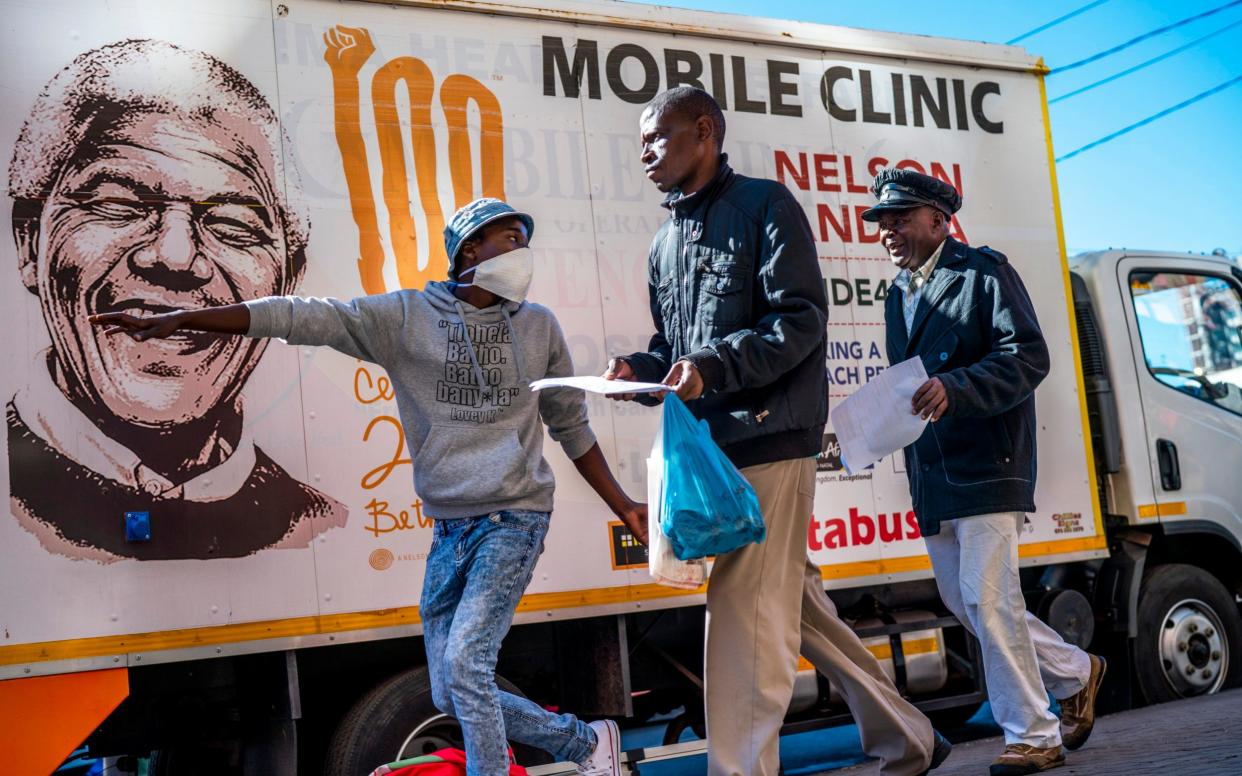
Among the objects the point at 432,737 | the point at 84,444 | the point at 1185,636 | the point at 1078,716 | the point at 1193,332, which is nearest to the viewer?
the point at 84,444

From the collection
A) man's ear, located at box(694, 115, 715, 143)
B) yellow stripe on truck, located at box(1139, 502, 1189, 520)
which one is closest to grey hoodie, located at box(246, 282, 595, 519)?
man's ear, located at box(694, 115, 715, 143)

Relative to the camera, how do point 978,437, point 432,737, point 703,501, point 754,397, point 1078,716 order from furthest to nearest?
point 1078,716, point 432,737, point 978,437, point 754,397, point 703,501

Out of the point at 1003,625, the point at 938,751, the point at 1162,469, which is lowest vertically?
the point at 938,751

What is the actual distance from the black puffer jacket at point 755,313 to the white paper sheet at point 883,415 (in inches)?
21.8

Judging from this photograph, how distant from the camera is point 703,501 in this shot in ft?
12.1

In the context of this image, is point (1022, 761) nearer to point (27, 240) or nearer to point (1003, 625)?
point (1003, 625)

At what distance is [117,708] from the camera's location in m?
5.18

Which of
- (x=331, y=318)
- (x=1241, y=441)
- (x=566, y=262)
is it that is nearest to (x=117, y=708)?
(x=331, y=318)

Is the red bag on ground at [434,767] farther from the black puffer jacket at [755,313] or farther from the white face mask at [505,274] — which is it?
the white face mask at [505,274]

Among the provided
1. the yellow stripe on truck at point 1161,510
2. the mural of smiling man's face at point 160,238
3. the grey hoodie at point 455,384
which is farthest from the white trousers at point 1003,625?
the mural of smiling man's face at point 160,238

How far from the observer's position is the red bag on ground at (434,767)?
13.9 feet

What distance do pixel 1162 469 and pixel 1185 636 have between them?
0.96 m

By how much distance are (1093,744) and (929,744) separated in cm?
186

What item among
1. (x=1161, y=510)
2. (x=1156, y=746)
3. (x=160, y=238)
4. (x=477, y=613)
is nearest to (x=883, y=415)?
(x=477, y=613)
